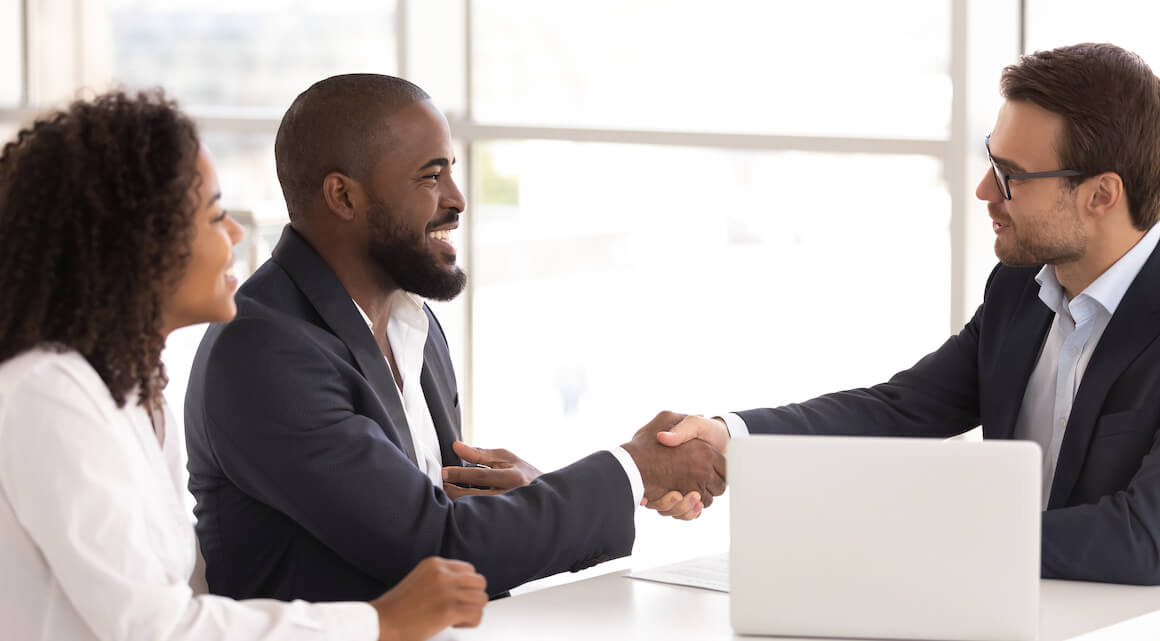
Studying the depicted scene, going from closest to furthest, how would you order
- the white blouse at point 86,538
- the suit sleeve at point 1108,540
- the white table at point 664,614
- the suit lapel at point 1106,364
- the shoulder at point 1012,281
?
the white blouse at point 86,538 < the white table at point 664,614 < the suit sleeve at point 1108,540 < the suit lapel at point 1106,364 < the shoulder at point 1012,281

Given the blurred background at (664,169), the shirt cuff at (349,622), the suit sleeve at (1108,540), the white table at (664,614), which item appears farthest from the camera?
the blurred background at (664,169)

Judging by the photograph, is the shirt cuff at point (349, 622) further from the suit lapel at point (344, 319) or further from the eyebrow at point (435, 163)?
the eyebrow at point (435, 163)

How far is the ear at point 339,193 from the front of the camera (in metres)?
2.39

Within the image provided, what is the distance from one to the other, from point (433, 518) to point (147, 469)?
1.75 ft

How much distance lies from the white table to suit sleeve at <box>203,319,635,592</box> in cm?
15

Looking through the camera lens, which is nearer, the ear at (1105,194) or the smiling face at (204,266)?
the smiling face at (204,266)

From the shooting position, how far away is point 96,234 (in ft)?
5.29

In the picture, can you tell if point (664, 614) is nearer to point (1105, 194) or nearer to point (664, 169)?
point (1105, 194)

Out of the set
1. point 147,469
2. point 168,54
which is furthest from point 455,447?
point 168,54

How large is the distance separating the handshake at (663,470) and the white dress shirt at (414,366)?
0.04 metres

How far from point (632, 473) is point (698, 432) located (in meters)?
0.39

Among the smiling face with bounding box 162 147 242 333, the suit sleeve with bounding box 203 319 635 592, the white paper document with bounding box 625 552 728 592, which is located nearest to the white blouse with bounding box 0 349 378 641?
the smiling face with bounding box 162 147 242 333

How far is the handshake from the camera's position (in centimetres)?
243

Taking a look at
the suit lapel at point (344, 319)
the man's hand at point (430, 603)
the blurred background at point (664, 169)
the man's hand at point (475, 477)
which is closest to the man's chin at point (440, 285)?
the suit lapel at point (344, 319)
